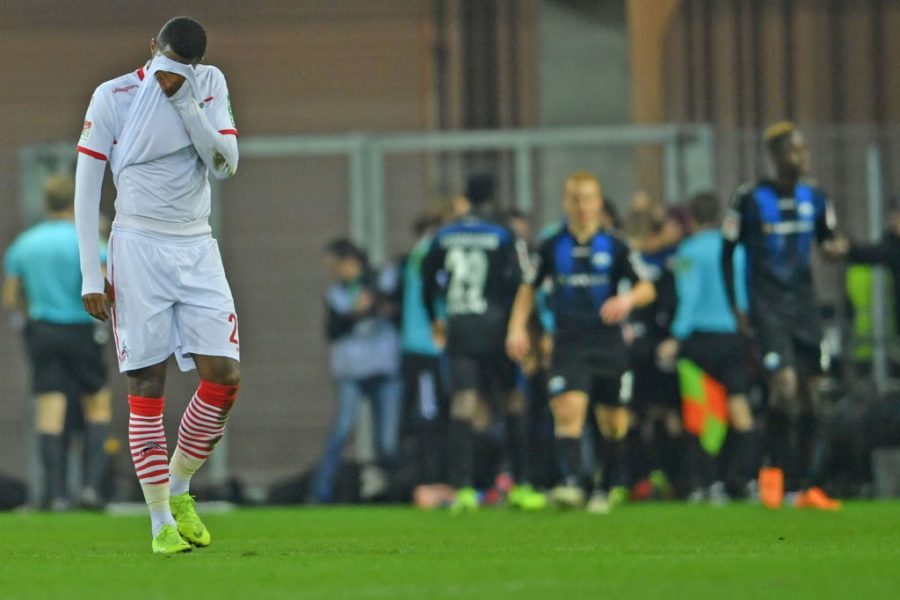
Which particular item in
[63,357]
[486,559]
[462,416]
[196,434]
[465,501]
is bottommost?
[465,501]

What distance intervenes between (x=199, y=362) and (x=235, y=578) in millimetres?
1439

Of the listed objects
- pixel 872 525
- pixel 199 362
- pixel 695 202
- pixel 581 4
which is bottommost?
pixel 872 525

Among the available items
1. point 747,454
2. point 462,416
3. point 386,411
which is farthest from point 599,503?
point 386,411

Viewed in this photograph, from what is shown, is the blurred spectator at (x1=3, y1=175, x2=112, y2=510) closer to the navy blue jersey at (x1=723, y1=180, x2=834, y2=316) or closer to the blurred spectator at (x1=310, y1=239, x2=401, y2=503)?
the blurred spectator at (x1=310, y1=239, x2=401, y2=503)

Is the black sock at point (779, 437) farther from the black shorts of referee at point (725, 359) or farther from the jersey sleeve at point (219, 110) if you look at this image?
the jersey sleeve at point (219, 110)

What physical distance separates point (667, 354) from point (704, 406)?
476 mm

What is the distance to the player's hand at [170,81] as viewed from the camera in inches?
313

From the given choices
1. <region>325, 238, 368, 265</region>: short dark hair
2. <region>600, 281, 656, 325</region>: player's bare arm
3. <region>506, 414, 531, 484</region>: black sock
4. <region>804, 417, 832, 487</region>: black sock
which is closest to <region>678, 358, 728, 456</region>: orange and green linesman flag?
<region>804, 417, 832, 487</region>: black sock

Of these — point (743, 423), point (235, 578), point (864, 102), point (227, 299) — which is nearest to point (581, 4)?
point (864, 102)

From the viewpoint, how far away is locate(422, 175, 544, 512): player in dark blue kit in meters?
13.2

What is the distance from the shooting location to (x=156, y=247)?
8.10m

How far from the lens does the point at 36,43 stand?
63.2ft

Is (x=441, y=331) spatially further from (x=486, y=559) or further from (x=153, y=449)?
(x=486, y=559)

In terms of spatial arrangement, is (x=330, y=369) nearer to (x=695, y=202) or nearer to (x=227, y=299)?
(x=695, y=202)
